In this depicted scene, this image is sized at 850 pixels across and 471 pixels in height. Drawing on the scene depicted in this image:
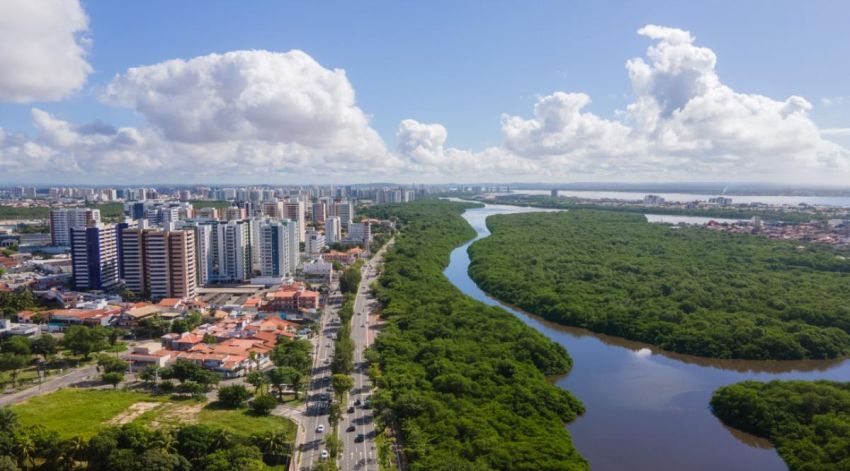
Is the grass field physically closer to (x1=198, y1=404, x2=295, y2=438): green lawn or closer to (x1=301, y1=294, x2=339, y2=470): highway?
(x1=198, y1=404, x2=295, y2=438): green lawn

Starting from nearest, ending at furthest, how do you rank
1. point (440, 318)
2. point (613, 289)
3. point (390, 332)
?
point (390, 332), point (440, 318), point (613, 289)

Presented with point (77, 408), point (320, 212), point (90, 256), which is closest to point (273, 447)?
point (77, 408)

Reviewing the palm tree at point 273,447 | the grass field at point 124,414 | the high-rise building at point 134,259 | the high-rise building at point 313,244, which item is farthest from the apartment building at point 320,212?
the palm tree at point 273,447

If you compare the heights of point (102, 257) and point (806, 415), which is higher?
point (102, 257)

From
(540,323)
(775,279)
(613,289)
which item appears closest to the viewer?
(540,323)

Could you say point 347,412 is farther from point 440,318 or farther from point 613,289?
point 613,289

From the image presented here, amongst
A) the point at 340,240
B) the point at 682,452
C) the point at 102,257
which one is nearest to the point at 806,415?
the point at 682,452

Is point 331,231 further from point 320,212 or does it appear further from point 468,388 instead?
point 468,388
